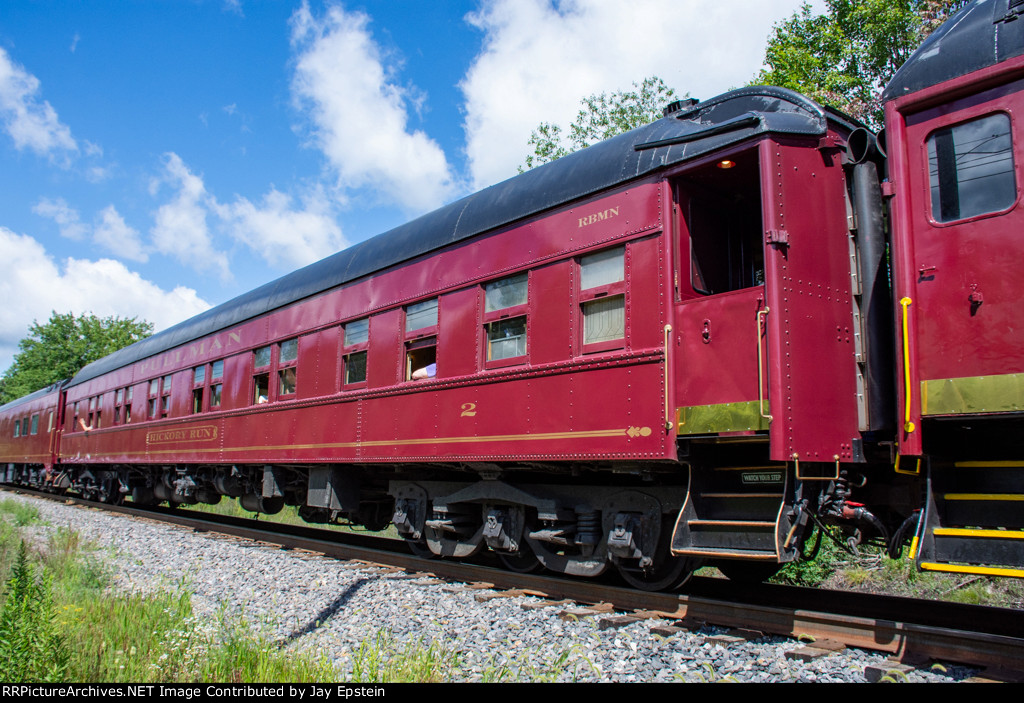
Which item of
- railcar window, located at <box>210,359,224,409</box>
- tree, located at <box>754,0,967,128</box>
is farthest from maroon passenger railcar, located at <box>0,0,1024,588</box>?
tree, located at <box>754,0,967,128</box>

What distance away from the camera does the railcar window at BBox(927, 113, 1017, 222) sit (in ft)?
14.5

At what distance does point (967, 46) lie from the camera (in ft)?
15.2

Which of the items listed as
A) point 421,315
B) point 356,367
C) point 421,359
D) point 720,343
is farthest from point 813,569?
point 356,367

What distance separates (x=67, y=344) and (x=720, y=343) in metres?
64.7

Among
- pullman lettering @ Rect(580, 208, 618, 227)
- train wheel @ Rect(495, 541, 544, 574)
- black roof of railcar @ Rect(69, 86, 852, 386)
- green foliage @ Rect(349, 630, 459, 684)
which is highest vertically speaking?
black roof of railcar @ Rect(69, 86, 852, 386)

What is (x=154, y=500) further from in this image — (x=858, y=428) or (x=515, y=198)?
(x=858, y=428)

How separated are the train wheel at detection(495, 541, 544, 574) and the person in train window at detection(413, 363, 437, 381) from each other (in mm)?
2037

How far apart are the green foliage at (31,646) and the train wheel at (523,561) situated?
4.15 metres

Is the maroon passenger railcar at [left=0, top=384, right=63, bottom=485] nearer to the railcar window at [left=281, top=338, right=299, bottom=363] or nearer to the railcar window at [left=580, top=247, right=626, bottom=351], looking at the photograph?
the railcar window at [left=281, top=338, right=299, bottom=363]

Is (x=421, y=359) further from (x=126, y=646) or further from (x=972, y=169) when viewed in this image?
(x=972, y=169)

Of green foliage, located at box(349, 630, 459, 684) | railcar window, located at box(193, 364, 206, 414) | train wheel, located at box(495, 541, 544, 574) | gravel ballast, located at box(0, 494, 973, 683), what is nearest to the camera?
green foliage, located at box(349, 630, 459, 684)

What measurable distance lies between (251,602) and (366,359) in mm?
3221

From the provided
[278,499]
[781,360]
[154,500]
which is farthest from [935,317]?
[154,500]

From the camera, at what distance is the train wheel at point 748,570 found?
21.9 ft
